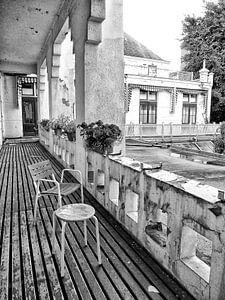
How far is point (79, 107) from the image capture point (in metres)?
4.26

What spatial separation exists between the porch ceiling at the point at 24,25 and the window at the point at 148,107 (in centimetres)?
840

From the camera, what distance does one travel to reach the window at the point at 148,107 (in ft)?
52.8

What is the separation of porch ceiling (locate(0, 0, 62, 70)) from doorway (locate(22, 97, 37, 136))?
4.27 meters

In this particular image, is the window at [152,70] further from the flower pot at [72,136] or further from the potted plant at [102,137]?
the potted plant at [102,137]

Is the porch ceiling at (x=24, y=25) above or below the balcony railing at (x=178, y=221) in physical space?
above

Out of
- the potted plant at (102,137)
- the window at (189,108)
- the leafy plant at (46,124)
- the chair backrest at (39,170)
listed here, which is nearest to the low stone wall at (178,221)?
the potted plant at (102,137)

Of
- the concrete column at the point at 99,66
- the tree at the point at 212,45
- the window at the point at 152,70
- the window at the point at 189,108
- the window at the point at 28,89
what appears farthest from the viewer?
the tree at the point at 212,45

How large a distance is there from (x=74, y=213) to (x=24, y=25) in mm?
6042

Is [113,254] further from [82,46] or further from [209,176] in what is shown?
[209,176]

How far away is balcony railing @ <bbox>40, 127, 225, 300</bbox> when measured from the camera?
1.37 m

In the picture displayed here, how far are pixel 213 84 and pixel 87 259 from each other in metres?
20.7

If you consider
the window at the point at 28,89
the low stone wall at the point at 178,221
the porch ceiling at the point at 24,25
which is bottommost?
the low stone wall at the point at 178,221

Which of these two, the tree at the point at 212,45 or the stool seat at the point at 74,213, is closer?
the stool seat at the point at 74,213

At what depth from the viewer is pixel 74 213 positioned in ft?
6.25
